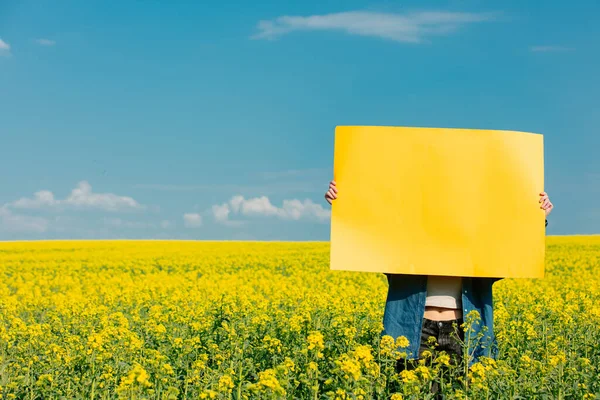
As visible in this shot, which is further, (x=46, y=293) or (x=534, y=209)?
(x=46, y=293)

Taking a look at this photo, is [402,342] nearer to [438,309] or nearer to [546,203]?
[438,309]

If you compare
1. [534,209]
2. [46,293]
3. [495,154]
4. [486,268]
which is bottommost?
[46,293]

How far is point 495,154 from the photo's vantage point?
6.14 meters

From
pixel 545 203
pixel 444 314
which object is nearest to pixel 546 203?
pixel 545 203

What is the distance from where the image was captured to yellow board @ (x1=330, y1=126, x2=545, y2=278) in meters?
6.12

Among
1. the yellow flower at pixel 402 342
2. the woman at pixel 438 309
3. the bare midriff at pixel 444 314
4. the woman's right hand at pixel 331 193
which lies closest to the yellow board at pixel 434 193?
the woman's right hand at pixel 331 193

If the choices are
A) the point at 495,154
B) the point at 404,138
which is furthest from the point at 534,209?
the point at 404,138

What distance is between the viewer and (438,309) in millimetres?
5977

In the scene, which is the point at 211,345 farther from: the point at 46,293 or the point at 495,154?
the point at 46,293

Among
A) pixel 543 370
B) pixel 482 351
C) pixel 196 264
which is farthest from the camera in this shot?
pixel 196 264

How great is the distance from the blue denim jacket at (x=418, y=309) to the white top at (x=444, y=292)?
0.23 feet

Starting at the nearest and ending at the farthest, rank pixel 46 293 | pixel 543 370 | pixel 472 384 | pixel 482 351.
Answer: pixel 472 384 → pixel 543 370 → pixel 482 351 → pixel 46 293

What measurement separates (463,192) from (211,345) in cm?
283

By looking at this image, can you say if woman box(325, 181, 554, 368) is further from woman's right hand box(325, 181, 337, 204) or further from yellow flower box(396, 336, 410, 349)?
yellow flower box(396, 336, 410, 349)
